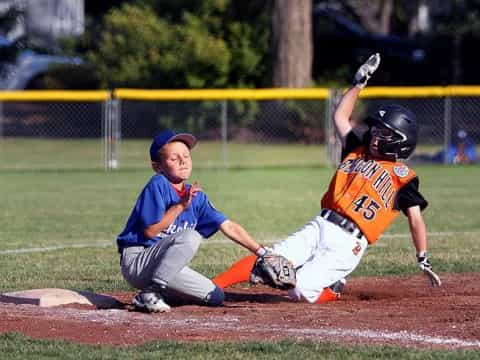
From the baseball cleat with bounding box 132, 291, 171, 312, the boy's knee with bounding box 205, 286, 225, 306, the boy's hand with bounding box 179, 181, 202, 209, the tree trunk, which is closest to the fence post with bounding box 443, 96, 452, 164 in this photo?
the tree trunk

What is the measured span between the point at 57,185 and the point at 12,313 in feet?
38.2

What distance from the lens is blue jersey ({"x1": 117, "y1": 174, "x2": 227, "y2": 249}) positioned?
632 centimetres

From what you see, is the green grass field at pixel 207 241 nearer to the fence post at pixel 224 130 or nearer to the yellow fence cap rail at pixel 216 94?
the fence post at pixel 224 130

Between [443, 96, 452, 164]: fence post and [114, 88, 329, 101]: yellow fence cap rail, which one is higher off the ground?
[114, 88, 329, 101]: yellow fence cap rail

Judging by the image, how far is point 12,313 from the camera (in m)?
6.25

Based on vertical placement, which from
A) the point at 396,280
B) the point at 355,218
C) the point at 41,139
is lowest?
the point at 41,139

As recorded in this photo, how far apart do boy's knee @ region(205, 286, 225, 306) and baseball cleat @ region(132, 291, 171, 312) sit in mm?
307

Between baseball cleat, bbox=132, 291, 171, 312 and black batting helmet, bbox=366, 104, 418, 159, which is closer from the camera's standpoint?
baseball cleat, bbox=132, 291, 171, 312

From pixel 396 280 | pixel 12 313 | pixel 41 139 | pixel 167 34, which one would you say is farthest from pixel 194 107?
pixel 12 313

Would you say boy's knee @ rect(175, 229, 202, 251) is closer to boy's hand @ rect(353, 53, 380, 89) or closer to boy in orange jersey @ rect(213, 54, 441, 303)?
boy in orange jersey @ rect(213, 54, 441, 303)

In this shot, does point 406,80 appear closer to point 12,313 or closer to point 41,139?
point 41,139

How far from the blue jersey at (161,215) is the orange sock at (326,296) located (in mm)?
890

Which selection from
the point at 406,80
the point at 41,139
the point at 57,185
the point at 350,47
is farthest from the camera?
the point at 350,47

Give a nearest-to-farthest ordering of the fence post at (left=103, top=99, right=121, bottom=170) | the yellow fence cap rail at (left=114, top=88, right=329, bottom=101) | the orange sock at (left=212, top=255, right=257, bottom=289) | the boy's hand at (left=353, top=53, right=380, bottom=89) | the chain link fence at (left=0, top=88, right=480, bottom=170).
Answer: the boy's hand at (left=353, top=53, right=380, bottom=89) < the orange sock at (left=212, top=255, right=257, bottom=289) < the fence post at (left=103, top=99, right=121, bottom=170) < the yellow fence cap rail at (left=114, top=88, right=329, bottom=101) < the chain link fence at (left=0, top=88, right=480, bottom=170)
